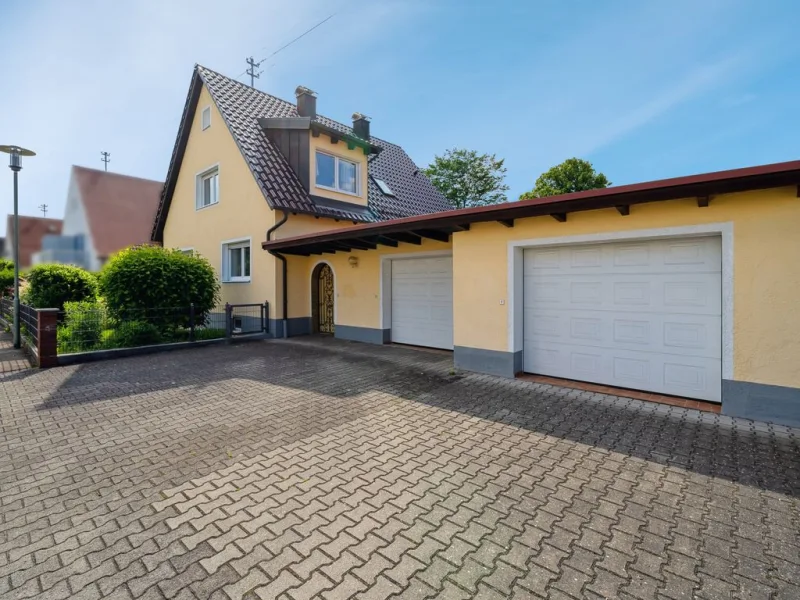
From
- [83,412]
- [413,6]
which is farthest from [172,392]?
[413,6]

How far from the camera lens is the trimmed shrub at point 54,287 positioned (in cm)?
1222

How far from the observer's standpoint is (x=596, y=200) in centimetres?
523

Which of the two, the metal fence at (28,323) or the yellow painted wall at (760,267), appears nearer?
the yellow painted wall at (760,267)

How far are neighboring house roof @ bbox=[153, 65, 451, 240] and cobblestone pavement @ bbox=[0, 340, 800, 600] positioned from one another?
8064mm

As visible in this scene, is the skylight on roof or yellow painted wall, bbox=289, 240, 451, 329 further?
the skylight on roof

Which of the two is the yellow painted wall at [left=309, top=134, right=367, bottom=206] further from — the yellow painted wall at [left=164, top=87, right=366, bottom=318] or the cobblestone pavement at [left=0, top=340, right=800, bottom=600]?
the cobblestone pavement at [left=0, top=340, right=800, bottom=600]

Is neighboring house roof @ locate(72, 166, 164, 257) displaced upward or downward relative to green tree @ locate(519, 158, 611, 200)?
downward

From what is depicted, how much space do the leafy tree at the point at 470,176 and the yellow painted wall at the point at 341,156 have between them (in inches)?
672

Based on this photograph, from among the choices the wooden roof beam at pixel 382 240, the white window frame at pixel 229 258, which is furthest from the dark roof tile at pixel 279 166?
the wooden roof beam at pixel 382 240

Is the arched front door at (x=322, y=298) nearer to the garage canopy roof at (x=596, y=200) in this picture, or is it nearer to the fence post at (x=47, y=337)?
the garage canopy roof at (x=596, y=200)

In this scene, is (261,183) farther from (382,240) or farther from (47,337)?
(47,337)

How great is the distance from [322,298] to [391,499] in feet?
33.5

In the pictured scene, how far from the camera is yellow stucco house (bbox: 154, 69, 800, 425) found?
15.0 feet

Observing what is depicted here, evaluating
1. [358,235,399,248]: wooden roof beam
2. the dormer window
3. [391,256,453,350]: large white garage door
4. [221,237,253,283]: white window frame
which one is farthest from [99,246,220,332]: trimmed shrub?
[391,256,453,350]: large white garage door
